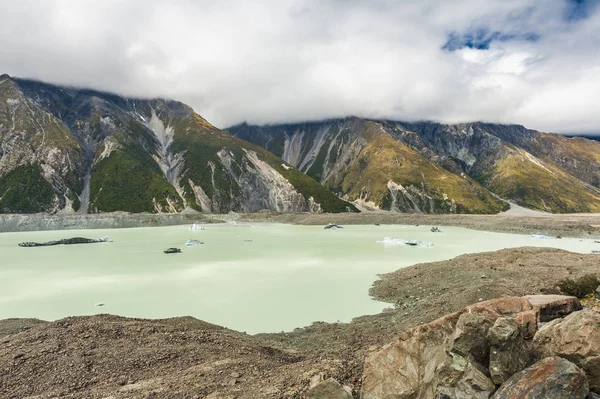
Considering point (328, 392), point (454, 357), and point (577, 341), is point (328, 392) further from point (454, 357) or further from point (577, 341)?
point (577, 341)

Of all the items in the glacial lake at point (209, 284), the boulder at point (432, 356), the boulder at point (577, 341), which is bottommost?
the glacial lake at point (209, 284)

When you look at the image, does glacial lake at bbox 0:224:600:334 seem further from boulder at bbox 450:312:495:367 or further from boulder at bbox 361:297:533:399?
boulder at bbox 450:312:495:367

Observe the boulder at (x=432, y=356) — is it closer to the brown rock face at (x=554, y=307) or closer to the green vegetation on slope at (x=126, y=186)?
the brown rock face at (x=554, y=307)

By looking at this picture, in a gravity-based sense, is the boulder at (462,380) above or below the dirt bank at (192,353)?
above

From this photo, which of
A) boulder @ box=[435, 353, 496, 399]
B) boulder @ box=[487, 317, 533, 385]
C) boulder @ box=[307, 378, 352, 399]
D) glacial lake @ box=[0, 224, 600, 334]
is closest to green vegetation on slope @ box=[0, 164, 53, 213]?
glacial lake @ box=[0, 224, 600, 334]

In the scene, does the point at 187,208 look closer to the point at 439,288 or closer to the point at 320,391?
the point at 439,288

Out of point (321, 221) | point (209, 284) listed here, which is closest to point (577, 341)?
point (209, 284)

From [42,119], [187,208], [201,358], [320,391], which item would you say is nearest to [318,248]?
[201,358]

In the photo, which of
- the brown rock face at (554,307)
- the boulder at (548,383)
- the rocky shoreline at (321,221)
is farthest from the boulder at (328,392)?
the rocky shoreline at (321,221)
